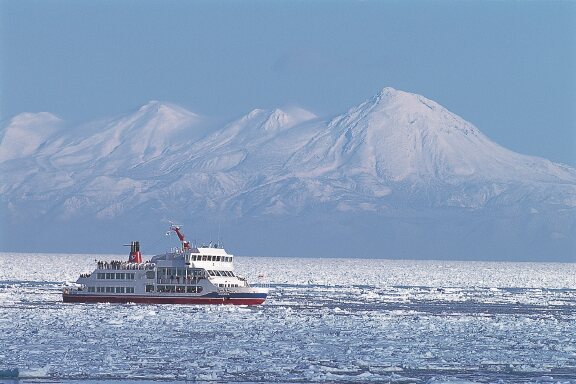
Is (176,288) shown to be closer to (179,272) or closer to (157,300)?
(179,272)

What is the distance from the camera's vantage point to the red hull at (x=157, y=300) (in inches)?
2453

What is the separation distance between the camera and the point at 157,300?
63.8m

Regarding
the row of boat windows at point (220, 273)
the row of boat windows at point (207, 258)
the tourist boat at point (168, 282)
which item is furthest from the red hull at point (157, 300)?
the row of boat windows at point (207, 258)

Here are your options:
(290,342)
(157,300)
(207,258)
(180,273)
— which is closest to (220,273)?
(207,258)

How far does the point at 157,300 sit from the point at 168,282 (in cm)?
128

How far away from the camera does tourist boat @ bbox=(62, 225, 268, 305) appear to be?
63438mm

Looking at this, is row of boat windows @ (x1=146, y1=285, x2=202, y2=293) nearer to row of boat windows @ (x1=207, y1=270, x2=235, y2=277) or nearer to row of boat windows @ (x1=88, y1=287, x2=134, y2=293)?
row of boat windows @ (x1=88, y1=287, x2=134, y2=293)

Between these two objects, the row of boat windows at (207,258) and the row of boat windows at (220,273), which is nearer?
the row of boat windows at (207,258)

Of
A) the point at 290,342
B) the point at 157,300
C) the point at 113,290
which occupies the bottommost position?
the point at 290,342

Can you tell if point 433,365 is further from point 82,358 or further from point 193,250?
point 193,250

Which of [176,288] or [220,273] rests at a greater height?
[220,273]

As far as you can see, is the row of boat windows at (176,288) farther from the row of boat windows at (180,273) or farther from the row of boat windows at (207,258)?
the row of boat windows at (207,258)

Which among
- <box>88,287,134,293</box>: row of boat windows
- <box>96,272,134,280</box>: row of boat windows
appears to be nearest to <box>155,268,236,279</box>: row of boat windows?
<box>88,287,134,293</box>: row of boat windows

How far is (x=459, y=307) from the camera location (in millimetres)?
61781
